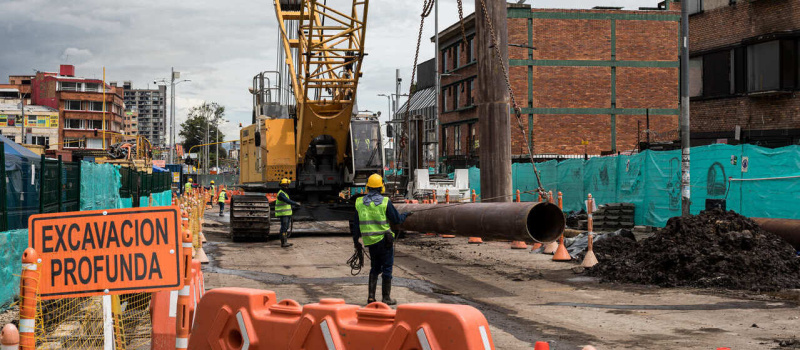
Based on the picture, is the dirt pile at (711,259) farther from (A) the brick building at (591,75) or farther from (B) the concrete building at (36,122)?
(B) the concrete building at (36,122)

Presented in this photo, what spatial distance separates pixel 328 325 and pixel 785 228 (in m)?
10.00

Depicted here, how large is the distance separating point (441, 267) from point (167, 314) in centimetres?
818

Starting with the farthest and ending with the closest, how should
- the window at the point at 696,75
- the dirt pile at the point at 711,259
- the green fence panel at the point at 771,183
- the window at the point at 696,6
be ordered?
the window at the point at 696,75 < the window at the point at 696,6 < the green fence panel at the point at 771,183 < the dirt pile at the point at 711,259

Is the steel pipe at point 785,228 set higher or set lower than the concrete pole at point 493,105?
lower

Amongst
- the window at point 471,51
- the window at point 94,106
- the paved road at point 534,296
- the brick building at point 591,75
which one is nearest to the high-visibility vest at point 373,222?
the paved road at point 534,296

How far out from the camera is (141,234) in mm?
5785

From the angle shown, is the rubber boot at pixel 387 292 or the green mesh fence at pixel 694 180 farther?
the green mesh fence at pixel 694 180

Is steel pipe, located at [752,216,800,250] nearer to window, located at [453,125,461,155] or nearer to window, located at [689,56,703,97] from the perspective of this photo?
window, located at [689,56,703,97]

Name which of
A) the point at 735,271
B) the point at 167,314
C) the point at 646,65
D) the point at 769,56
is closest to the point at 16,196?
the point at 167,314

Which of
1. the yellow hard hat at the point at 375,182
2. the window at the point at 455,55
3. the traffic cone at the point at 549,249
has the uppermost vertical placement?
the window at the point at 455,55

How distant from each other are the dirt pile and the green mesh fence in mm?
3405

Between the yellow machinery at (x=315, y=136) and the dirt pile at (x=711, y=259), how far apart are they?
953cm

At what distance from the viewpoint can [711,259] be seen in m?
12.0

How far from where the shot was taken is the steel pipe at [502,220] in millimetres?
9766
